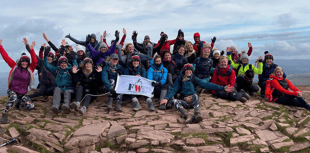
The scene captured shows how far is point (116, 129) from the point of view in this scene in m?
7.38

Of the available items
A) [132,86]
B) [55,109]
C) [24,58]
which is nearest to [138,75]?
[132,86]

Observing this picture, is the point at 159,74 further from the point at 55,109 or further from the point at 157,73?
the point at 55,109

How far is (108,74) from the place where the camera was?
31.5 ft

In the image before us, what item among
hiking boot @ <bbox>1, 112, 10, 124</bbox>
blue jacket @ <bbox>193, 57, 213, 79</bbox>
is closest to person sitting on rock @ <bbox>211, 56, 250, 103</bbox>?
blue jacket @ <bbox>193, 57, 213, 79</bbox>

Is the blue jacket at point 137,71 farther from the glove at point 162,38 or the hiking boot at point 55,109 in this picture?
the hiking boot at point 55,109

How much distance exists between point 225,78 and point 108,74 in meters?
6.15

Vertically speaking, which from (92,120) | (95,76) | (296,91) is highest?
(95,76)

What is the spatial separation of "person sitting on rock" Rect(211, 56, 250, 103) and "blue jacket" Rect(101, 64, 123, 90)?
16.9 feet

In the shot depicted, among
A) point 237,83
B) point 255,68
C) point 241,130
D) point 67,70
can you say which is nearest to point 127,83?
point 67,70

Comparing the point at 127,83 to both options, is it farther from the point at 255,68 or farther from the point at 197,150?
the point at 255,68

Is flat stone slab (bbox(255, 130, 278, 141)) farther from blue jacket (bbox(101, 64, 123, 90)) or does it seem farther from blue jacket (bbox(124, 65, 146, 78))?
blue jacket (bbox(101, 64, 123, 90))

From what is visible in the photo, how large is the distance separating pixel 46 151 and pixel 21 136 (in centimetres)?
167

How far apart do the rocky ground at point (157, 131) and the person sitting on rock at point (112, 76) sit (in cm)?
50

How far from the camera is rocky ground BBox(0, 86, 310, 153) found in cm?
657
